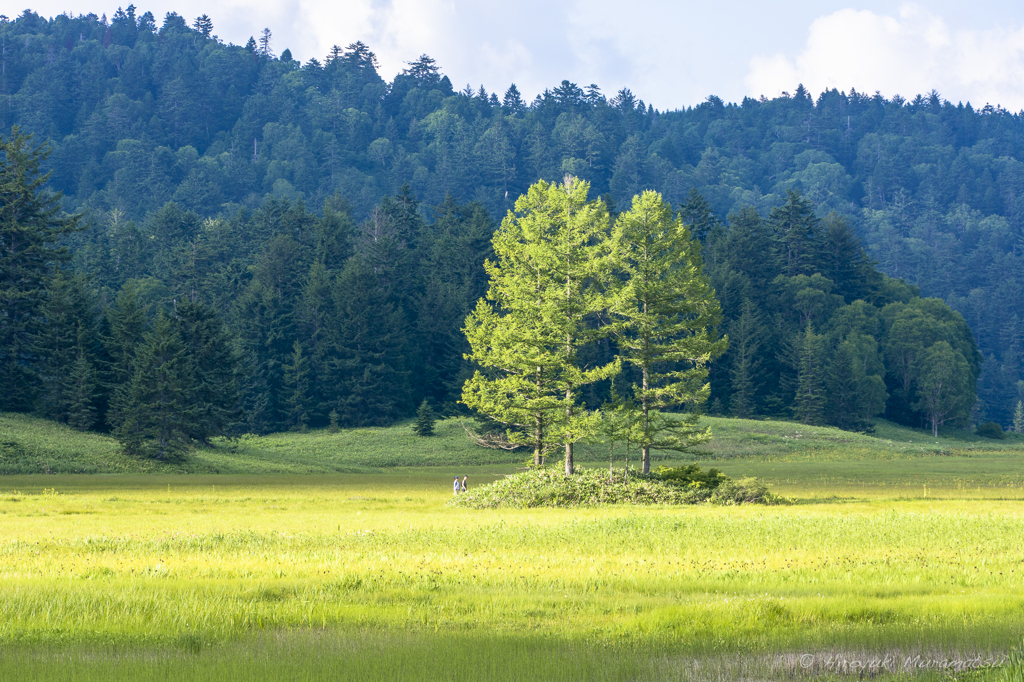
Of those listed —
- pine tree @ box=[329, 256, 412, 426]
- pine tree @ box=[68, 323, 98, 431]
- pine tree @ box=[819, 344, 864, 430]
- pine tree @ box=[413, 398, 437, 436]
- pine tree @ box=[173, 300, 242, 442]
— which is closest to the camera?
pine tree @ box=[68, 323, 98, 431]

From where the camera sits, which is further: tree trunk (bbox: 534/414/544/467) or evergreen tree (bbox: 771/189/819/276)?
evergreen tree (bbox: 771/189/819/276)

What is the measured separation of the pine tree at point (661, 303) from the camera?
42469 mm

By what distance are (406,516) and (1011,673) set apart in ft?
77.4

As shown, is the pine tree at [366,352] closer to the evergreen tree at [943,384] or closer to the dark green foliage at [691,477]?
the evergreen tree at [943,384]

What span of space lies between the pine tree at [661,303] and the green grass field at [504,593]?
9.34m

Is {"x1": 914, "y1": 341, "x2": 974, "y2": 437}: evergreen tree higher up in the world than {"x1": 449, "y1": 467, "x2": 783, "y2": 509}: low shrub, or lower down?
higher up

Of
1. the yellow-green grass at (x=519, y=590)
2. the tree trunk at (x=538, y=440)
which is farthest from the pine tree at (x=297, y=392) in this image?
the yellow-green grass at (x=519, y=590)

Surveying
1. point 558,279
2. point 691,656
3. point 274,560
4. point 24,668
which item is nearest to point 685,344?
point 558,279

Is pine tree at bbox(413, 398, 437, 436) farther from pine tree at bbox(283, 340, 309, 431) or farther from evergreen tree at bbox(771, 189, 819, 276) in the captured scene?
evergreen tree at bbox(771, 189, 819, 276)

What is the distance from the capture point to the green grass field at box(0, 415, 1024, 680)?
10.5 metres

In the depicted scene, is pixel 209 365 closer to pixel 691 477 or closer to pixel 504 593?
pixel 691 477

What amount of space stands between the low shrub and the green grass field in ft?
10.7

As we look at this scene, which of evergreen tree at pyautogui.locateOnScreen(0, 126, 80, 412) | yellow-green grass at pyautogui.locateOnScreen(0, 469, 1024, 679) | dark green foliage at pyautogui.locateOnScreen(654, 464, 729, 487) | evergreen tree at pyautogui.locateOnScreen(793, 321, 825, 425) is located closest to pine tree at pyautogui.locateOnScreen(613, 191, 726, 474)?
dark green foliage at pyautogui.locateOnScreen(654, 464, 729, 487)

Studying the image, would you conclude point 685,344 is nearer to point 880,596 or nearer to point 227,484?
point 227,484
